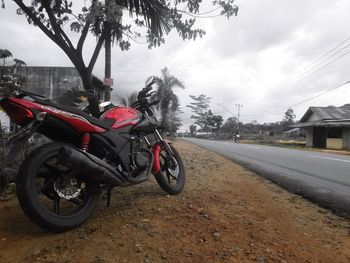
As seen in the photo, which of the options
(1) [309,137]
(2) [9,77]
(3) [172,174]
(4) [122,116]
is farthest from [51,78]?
(1) [309,137]

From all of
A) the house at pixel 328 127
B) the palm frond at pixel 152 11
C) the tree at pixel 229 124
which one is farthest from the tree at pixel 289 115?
the palm frond at pixel 152 11

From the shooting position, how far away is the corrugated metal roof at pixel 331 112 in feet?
116

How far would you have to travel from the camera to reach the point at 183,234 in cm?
301

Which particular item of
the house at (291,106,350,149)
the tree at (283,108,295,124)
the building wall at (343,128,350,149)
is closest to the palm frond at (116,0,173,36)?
the house at (291,106,350,149)

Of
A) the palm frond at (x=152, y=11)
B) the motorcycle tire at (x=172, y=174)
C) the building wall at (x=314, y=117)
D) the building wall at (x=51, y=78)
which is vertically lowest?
the motorcycle tire at (x=172, y=174)

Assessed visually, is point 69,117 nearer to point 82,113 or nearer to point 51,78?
point 82,113

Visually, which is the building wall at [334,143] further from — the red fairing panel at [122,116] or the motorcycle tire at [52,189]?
the motorcycle tire at [52,189]

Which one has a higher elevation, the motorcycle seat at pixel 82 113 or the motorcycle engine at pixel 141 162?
the motorcycle seat at pixel 82 113

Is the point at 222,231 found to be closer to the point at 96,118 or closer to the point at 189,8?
the point at 96,118

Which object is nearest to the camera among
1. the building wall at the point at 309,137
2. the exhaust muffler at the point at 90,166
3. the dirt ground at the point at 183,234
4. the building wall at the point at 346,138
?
the dirt ground at the point at 183,234

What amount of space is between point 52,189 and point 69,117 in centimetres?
63

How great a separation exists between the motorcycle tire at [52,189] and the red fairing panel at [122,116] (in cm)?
74

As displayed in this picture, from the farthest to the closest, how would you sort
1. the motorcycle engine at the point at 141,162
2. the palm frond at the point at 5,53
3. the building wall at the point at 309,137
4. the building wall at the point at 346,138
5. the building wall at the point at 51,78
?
the building wall at the point at 309,137, the building wall at the point at 346,138, the building wall at the point at 51,78, the palm frond at the point at 5,53, the motorcycle engine at the point at 141,162

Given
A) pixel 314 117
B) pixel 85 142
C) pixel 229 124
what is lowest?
pixel 85 142
